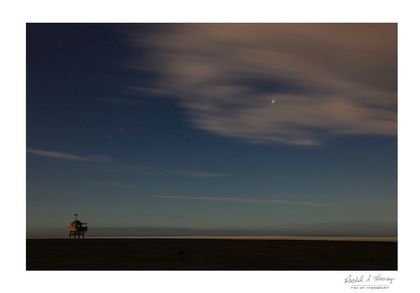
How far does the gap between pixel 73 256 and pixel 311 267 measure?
50.5 feet

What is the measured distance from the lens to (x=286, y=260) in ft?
104

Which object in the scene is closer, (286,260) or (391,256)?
(286,260)

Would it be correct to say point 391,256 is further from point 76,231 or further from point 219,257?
point 76,231

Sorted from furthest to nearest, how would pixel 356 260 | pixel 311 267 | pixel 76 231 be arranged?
pixel 76 231 < pixel 356 260 < pixel 311 267

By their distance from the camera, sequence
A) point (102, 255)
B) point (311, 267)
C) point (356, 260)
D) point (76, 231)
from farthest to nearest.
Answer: point (76, 231), point (102, 255), point (356, 260), point (311, 267)
